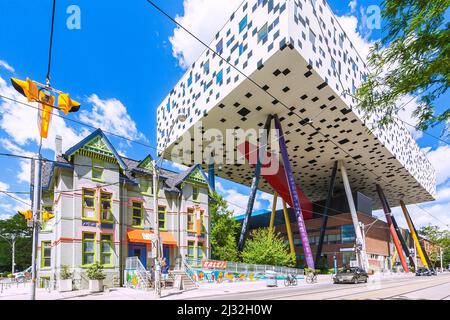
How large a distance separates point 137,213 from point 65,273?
7.84 metres

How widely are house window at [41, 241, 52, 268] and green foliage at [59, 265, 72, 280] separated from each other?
17.5ft

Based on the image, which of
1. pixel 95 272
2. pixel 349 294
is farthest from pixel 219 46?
pixel 349 294

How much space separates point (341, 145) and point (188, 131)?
23.2 m

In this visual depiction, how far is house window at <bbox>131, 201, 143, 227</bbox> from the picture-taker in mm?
28188

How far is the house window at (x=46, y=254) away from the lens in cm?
2648

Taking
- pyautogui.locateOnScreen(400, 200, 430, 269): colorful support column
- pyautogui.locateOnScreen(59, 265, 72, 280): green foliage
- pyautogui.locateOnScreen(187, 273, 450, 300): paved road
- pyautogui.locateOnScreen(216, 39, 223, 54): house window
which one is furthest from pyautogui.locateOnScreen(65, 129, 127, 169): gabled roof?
pyautogui.locateOnScreen(400, 200, 430, 269): colorful support column

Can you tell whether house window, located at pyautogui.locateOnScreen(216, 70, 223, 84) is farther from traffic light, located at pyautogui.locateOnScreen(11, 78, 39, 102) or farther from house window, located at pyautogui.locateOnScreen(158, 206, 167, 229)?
traffic light, located at pyautogui.locateOnScreen(11, 78, 39, 102)

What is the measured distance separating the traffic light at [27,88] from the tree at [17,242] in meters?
74.0

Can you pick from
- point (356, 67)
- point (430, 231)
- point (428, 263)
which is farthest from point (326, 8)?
point (430, 231)

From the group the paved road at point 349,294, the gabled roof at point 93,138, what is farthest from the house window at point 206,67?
the paved road at point 349,294

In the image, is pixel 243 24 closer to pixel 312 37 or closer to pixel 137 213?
pixel 312 37

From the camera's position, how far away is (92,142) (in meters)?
25.0

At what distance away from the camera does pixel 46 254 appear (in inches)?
1058
